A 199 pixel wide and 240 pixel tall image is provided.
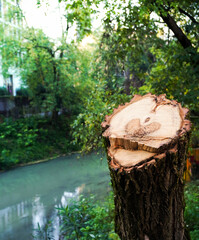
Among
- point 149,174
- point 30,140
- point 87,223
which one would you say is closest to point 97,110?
point 87,223

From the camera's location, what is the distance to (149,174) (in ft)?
6.68

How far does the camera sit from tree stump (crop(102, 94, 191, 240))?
2.07m

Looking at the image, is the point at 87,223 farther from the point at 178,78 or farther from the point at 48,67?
the point at 48,67

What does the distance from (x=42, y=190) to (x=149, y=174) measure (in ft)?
26.2

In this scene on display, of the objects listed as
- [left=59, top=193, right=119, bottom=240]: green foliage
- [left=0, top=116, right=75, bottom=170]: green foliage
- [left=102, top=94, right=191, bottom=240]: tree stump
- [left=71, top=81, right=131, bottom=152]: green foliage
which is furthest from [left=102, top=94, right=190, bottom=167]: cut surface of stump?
[left=0, top=116, right=75, bottom=170]: green foliage

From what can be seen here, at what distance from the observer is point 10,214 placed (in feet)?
24.2

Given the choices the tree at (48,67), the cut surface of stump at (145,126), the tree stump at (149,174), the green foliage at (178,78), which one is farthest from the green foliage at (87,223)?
the tree at (48,67)

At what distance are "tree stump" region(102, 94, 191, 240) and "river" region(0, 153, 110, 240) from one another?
10.3 feet

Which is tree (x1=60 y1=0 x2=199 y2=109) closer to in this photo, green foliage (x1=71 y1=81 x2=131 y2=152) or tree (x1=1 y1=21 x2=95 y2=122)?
green foliage (x1=71 y1=81 x2=131 y2=152)

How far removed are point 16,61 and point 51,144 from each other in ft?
16.2

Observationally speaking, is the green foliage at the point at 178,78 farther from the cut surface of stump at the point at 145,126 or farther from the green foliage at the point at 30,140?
the green foliage at the point at 30,140

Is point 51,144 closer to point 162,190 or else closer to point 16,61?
point 16,61

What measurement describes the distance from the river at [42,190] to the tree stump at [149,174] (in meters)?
3.14

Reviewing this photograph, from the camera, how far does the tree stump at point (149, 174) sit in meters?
2.07
